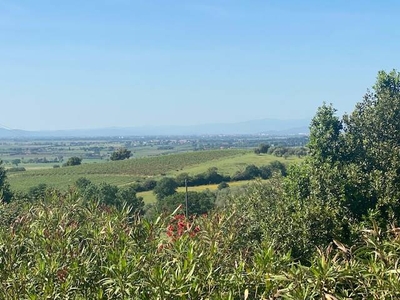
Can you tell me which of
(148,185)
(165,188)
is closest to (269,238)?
(165,188)

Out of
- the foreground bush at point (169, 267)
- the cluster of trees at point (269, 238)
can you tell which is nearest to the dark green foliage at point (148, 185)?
the cluster of trees at point (269, 238)

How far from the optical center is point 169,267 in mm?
6910

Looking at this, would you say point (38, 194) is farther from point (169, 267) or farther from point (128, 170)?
point (128, 170)

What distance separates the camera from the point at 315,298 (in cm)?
627

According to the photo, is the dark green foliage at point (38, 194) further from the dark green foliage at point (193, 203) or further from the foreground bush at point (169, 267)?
the dark green foliage at point (193, 203)

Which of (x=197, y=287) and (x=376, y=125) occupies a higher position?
(x=376, y=125)

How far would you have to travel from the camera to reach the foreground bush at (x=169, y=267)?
6.08 m

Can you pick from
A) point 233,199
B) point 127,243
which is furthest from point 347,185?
point 127,243

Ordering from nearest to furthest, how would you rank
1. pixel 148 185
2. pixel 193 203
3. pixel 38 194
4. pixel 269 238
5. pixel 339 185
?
1. pixel 269 238
2. pixel 339 185
3. pixel 38 194
4. pixel 193 203
5. pixel 148 185

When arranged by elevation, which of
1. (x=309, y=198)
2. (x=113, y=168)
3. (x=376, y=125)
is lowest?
(x=113, y=168)

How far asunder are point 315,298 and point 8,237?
5712 millimetres

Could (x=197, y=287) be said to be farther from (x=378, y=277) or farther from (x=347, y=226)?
(x=347, y=226)

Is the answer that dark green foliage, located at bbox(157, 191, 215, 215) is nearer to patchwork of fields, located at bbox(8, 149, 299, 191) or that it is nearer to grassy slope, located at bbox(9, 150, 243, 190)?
grassy slope, located at bbox(9, 150, 243, 190)

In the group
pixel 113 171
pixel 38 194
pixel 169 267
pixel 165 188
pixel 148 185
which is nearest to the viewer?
pixel 169 267
